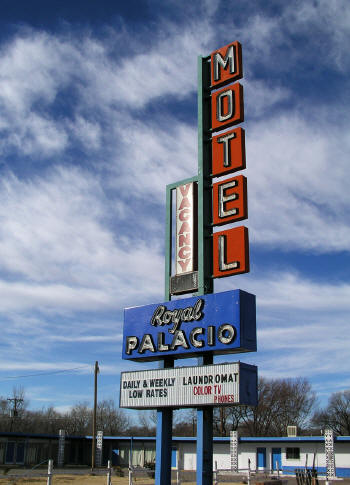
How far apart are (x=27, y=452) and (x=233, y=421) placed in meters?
38.7

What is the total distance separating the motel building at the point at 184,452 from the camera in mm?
45906

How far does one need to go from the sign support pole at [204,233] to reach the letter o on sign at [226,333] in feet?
4.62

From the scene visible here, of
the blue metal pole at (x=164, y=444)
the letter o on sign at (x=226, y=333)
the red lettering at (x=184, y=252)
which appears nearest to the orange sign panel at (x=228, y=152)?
the red lettering at (x=184, y=252)

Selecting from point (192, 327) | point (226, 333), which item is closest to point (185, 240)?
point (192, 327)

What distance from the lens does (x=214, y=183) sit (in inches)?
929

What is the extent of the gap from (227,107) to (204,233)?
6.33 m

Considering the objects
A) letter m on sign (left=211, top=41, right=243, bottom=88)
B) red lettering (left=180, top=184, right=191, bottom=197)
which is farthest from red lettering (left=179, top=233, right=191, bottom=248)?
letter m on sign (left=211, top=41, right=243, bottom=88)

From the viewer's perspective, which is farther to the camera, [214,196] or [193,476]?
[193,476]

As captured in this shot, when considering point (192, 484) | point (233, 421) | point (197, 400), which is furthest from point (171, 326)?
point (233, 421)

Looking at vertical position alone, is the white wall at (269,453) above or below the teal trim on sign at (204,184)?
below

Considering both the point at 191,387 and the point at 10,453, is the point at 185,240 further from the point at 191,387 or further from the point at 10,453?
the point at 10,453

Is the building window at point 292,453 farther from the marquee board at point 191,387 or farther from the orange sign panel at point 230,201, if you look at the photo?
the orange sign panel at point 230,201

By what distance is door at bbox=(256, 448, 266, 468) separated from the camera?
49.0m

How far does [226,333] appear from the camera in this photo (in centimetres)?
2045
